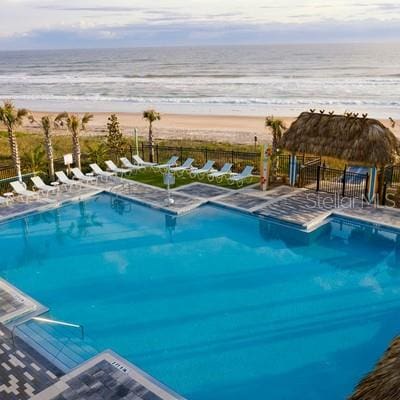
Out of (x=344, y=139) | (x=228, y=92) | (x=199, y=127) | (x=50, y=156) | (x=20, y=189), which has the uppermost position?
(x=228, y=92)

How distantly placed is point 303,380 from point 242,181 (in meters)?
10.0

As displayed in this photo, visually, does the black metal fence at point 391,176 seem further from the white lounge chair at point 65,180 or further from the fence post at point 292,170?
the white lounge chair at point 65,180

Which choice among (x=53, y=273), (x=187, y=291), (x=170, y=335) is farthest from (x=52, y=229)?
(x=170, y=335)

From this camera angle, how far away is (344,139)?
13969 millimetres

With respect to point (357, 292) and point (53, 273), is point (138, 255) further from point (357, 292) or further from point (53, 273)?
point (357, 292)

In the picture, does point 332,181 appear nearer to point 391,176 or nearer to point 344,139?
point 391,176

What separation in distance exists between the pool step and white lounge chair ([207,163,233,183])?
9.00m

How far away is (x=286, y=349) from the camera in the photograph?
7613mm

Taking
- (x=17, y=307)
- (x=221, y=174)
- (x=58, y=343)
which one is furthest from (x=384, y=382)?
(x=221, y=174)

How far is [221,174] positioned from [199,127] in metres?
15.5

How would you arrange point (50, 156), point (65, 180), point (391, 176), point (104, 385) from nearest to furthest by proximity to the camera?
point (104, 385) < point (391, 176) < point (65, 180) < point (50, 156)

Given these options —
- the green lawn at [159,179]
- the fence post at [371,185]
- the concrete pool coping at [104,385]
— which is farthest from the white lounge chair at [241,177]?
the concrete pool coping at [104,385]

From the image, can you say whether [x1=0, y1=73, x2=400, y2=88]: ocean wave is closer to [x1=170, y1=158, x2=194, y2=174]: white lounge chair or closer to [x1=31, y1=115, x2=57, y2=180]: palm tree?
[x1=170, y1=158, x2=194, y2=174]: white lounge chair

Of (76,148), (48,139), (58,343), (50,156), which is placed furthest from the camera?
(76,148)
